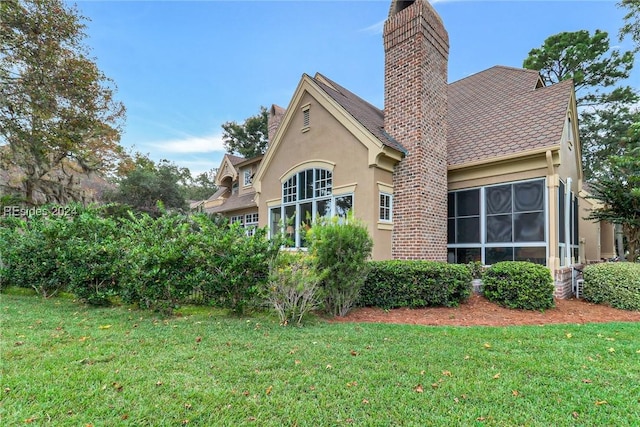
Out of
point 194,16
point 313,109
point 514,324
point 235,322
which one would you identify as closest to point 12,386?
point 235,322

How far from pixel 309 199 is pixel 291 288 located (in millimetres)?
5430

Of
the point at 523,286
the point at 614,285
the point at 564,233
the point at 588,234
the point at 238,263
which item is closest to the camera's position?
the point at 238,263

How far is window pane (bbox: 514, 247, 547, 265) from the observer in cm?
800

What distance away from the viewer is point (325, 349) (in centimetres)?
415

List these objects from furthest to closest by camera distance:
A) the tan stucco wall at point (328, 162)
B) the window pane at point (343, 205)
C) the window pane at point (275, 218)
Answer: the window pane at point (275, 218), the window pane at point (343, 205), the tan stucco wall at point (328, 162)

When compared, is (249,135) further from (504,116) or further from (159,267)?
(159,267)

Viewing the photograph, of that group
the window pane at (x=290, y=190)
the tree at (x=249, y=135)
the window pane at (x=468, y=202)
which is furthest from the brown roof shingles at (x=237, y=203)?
the tree at (x=249, y=135)

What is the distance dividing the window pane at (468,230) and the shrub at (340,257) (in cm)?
441

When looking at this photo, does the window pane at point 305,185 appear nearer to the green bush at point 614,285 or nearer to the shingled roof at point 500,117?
the shingled roof at point 500,117

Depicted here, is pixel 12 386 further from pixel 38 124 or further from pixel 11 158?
pixel 11 158

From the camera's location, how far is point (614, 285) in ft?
23.8

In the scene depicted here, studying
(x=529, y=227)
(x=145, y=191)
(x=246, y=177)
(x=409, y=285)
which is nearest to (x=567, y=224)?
(x=529, y=227)

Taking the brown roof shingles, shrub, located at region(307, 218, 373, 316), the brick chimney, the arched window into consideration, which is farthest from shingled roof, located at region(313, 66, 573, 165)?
the brown roof shingles

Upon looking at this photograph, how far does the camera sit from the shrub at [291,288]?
18.1 feet
